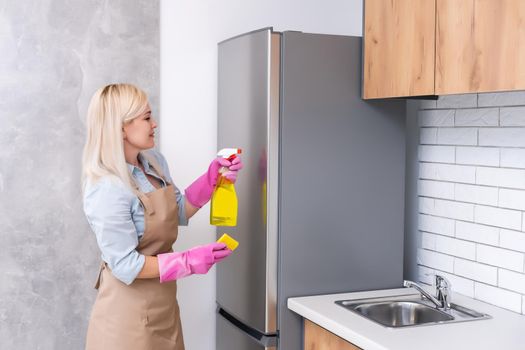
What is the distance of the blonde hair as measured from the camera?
222 cm

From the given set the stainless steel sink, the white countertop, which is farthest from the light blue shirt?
the stainless steel sink

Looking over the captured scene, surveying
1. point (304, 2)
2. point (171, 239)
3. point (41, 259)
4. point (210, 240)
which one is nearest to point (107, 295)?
point (171, 239)

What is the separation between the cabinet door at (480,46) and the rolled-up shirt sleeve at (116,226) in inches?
41.2

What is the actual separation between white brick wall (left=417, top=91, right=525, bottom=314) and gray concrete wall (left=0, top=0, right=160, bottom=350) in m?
1.26

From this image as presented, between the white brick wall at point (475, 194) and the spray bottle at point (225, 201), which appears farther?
the spray bottle at point (225, 201)

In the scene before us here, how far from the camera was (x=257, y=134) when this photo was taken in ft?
8.27

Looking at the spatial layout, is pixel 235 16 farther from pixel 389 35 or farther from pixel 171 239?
pixel 171 239

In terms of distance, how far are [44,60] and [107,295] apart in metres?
0.97

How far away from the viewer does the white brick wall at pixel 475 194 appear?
2303 millimetres

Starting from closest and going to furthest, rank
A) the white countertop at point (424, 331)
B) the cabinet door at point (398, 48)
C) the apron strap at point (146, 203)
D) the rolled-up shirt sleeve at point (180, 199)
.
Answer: the white countertop at point (424, 331) < the cabinet door at point (398, 48) < the apron strap at point (146, 203) < the rolled-up shirt sleeve at point (180, 199)

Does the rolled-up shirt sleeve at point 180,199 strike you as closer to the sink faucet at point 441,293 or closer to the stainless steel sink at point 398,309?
the stainless steel sink at point 398,309

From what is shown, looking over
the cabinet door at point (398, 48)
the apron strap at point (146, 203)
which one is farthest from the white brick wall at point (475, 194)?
the apron strap at point (146, 203)

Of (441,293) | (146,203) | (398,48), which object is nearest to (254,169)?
(146,203)

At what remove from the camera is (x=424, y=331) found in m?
2.07
